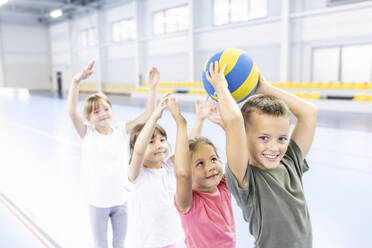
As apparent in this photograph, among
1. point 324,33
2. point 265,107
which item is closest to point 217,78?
point 265,107

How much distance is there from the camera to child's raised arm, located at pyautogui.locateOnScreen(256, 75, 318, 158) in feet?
4.67

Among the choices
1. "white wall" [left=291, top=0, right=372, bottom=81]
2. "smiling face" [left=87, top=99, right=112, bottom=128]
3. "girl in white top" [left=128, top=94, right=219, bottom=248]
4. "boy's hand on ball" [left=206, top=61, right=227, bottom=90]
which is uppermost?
"white wall" [left=291, top=0, right=372, bottom=81]

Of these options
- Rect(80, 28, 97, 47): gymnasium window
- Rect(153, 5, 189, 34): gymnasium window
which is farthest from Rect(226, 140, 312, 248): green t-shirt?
Rect(80, 28, 97, 47): gymnasium window

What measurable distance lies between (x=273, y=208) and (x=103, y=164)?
1354 millimetres

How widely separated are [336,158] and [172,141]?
3.00m

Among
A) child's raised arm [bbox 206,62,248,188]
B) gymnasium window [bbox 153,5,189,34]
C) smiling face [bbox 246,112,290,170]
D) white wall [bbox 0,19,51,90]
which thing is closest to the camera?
child's raised arm [bbox 206,62,248,188]

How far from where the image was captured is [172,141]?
20.2 feet

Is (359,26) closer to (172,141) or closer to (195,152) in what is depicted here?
(172,141)

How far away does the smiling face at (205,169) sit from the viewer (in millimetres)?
1514

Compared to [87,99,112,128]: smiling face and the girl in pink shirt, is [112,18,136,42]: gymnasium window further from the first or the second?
the girl in pink shirt

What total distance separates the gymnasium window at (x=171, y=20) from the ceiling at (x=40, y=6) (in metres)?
5.34

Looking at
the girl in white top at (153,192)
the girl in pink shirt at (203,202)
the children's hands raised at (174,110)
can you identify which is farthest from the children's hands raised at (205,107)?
the children's hands raised at (174,110)

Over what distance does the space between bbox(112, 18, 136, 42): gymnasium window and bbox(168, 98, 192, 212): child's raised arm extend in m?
20.9

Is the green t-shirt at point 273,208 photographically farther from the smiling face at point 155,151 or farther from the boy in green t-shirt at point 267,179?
the smiling face at point 155,151
